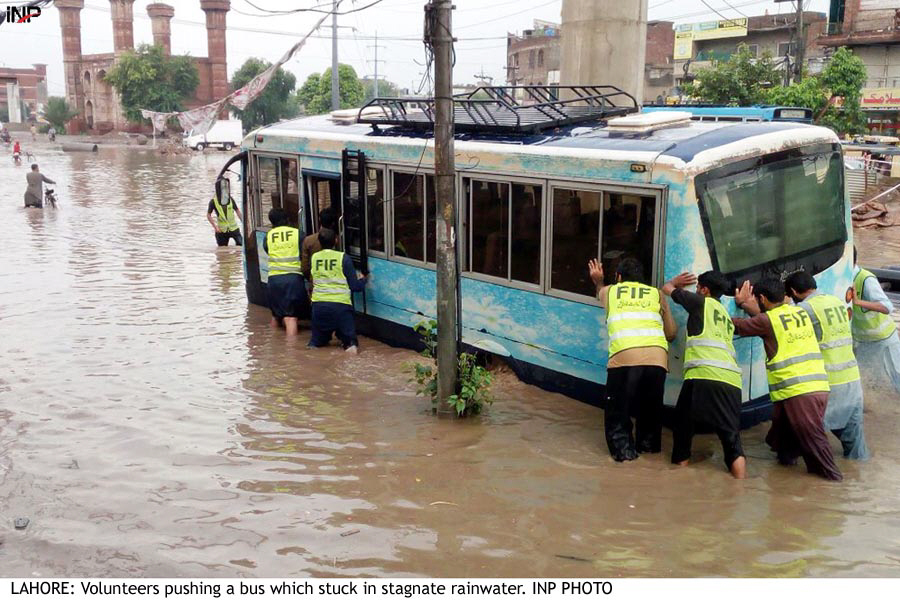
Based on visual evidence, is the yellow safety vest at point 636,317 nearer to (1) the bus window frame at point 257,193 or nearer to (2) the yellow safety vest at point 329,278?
(2) the yellow safety vest at point 329,278

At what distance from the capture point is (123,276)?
14148mm

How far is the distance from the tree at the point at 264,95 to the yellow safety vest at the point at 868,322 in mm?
70602

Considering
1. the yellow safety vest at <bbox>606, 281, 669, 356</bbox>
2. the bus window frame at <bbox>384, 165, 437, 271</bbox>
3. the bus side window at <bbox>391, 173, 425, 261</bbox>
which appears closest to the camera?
the yellow safety vest at <bbox>606, 281, 669, 356</bbox>

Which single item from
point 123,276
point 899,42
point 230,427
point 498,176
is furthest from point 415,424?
point 899,42

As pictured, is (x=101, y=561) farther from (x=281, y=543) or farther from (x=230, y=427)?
(x=230, y=427)

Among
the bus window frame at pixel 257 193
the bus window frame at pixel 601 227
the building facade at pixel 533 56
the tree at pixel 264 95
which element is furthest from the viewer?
the tree at pixel 264 95

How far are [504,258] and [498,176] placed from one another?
72 centimetres

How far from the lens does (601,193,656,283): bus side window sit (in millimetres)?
6617

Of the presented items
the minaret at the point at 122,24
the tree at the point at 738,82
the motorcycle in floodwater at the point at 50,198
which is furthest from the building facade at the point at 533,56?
the motorcycle in floodwater at the point at 50,198

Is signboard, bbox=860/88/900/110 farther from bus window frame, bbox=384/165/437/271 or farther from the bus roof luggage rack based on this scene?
bus window frame, bbox=384/165/437/271

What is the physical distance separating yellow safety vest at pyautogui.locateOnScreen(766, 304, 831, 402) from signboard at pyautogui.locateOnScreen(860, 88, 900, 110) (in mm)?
32680

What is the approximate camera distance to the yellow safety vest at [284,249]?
397 inches

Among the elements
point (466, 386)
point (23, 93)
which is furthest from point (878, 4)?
point (23, 93)

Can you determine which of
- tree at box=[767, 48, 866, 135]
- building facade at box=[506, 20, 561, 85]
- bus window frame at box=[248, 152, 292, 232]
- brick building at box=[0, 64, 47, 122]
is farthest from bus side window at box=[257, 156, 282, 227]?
brick building at box=[0, 64, 47, 122]
